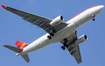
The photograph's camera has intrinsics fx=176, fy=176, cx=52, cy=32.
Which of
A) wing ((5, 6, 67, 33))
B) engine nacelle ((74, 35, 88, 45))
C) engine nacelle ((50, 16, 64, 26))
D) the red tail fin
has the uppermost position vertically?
the red tail fin

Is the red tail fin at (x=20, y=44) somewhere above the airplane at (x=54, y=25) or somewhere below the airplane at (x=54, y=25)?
above

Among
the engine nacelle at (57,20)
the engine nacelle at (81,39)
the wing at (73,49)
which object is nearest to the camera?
the engine nacelle at (57,20)

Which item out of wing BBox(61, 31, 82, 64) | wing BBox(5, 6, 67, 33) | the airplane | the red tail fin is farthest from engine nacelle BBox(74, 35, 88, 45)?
the red tail fin

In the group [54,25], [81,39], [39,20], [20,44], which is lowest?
[81,39]

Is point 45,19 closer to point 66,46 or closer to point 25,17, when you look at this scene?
point 25,17

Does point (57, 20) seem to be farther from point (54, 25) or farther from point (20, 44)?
point (20, 44)

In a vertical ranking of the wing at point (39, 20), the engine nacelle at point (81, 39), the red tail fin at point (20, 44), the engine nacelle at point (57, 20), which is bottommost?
the engine nacelle at point (81, 39)

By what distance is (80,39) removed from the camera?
135 ft

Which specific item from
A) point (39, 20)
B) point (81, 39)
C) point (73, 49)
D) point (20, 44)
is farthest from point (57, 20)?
point (20, 44)

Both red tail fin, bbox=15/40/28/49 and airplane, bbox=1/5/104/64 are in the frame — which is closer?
airplane, bbox=1/5/104/64

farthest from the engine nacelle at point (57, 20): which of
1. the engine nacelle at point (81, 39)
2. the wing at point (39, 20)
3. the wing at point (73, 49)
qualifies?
the engine nacelle at point (81, 39)

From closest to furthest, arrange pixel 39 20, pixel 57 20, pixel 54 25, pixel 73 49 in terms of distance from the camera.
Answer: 1. pixel 57 20
2. pixel 54 25
3. pixel 39 20
4. pixel 73 49

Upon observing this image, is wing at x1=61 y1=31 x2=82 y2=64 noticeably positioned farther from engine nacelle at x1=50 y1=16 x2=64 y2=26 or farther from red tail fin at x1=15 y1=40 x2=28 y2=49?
red tail fin at x1=15 y1=40 x2=28 y2=49

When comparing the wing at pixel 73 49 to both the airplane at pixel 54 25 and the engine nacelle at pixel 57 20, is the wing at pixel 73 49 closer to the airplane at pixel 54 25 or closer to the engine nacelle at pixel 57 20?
the airplane at pixel 54 25
